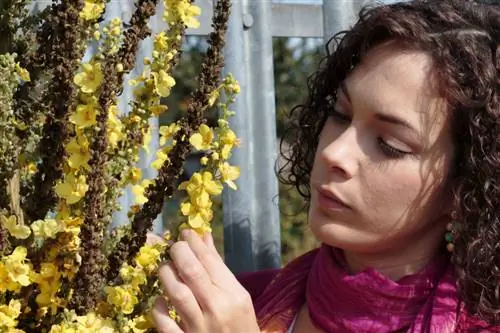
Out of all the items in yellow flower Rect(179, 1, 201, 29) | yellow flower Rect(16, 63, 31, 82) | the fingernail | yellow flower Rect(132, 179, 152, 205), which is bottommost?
the fingernail

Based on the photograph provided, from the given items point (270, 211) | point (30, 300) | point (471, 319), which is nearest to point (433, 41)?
point (471, 319)

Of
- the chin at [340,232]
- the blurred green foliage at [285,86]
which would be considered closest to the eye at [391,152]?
the chin at [340,232]

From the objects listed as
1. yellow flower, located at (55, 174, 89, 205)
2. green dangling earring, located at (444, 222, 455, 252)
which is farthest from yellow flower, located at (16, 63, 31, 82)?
green dangling earring, located at (444, 222, 455, 252)

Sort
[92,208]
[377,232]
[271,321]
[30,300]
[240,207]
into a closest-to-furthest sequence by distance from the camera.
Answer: [92,208]
[30,300]
[377,232]
[271,321]
[240,207]

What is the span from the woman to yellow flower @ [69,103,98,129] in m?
0.30

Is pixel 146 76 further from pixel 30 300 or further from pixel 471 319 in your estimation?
pixel 471 319

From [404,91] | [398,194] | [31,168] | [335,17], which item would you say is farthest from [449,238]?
[31,168]

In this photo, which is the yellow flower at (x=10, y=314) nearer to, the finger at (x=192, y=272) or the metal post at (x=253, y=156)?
the finger at (x=192, y=272)

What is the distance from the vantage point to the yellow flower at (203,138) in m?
0.82

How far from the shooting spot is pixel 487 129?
1.06 m

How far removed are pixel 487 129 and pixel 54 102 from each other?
557mm

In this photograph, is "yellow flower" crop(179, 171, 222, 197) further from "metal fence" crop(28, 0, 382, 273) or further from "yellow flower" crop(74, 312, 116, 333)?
"metal fence" crop(28, 0, 382, 273)

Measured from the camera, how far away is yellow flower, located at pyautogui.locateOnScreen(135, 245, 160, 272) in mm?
908

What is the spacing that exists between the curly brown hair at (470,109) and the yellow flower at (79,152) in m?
0.45
